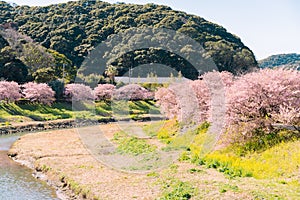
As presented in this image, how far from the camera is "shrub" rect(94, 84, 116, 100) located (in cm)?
6147

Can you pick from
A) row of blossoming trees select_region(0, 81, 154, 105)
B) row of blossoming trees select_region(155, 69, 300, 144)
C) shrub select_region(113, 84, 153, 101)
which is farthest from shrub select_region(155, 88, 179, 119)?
shrub select_region(113, 84, 153, 101)

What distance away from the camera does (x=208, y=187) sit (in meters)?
14.4

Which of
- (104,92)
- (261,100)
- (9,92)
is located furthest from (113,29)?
(261,100)

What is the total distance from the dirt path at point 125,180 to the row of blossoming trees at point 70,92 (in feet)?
91.1

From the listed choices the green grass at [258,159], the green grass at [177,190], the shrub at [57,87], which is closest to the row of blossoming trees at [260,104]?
the green grass at [258,159]

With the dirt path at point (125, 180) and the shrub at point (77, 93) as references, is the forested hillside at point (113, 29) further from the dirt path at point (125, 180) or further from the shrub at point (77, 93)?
the dirt path at point (125, 180)

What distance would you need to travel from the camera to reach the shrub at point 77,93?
5814cm

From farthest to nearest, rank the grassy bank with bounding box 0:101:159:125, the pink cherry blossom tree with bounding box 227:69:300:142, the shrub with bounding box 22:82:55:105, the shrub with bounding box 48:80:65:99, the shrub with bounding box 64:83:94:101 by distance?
the shrub with bounding box 64:83:94:101
the shrub with bounding box 48:80:65:99
the shrub with bounding box 22:82:55:105
the grassy bank with bounding box 0:101:159:125
the pink cherry blossom tree with bounding box 227:69:300:142

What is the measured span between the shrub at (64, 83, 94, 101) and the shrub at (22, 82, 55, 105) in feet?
13.4

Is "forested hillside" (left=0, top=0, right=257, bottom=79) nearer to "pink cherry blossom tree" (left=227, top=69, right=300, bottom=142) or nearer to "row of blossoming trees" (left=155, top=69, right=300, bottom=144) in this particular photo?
"row of blossoming trees" (left=155, top=69, right=300, bottom=144)

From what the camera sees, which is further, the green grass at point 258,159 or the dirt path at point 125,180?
the green grass at point 258,159

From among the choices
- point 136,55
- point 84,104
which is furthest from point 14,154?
point 136,55

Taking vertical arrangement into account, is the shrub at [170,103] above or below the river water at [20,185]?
above

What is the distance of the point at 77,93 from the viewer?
58688 millimetres
